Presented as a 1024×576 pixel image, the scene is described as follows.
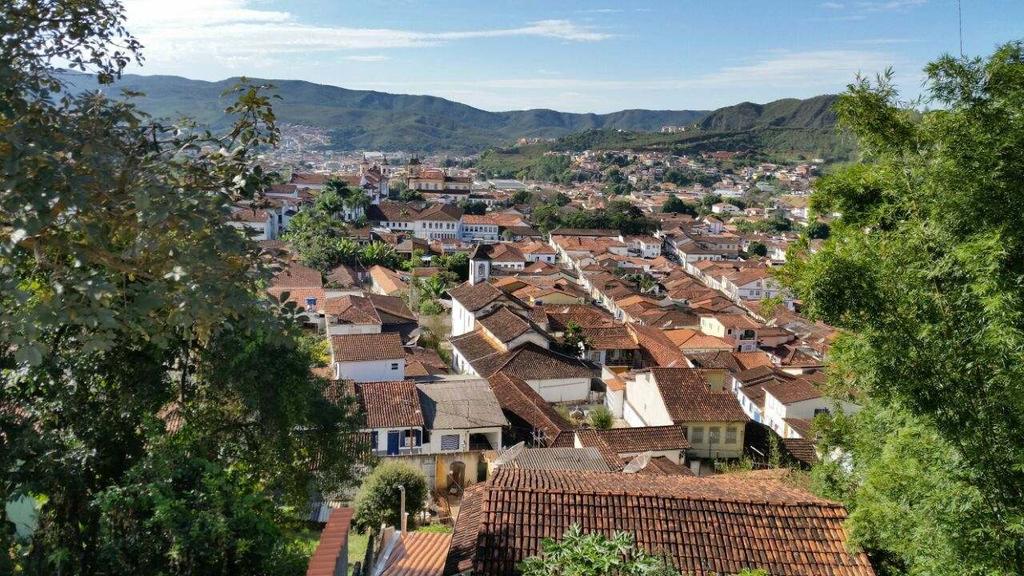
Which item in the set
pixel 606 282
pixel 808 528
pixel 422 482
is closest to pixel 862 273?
pixel 808 528

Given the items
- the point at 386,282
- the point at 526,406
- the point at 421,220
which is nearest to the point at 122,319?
the point at 526,406

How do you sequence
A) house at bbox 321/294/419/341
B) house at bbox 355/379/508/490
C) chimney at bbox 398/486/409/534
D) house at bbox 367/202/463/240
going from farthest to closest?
house at bbox 367/202/463/240 → house at bbox 321/294/419/341 → house at bbox 355/379/508/490 → chimney at bbox 398/486/409/534

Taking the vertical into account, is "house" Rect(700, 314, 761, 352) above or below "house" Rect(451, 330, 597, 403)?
below

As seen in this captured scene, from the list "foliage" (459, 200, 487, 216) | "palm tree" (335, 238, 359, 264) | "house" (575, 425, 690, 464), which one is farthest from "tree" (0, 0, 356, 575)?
"foliage" (459, 200, 487, 216)

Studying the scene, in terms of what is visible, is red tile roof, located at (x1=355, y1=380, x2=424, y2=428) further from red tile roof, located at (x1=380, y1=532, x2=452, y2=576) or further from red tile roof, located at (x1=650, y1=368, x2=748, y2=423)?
red tile roof, located at (x1=380, y1=532, x2=452, y2=576)

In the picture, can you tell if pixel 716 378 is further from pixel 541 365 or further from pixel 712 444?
pixel 712 444

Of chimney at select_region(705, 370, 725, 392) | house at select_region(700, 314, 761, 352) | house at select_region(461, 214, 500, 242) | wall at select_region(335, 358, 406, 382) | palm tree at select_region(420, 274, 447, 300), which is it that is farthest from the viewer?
house at select_region(461, 214, 500, 242)
